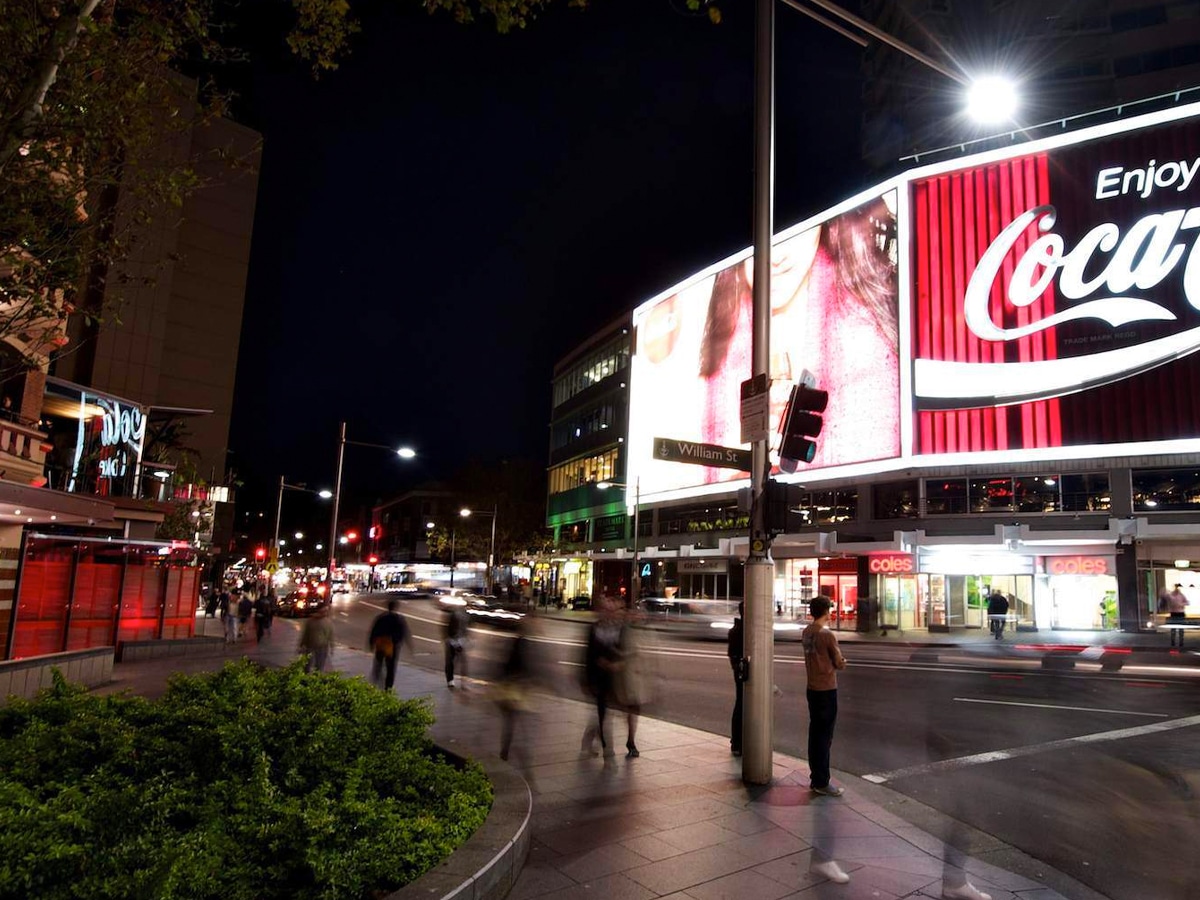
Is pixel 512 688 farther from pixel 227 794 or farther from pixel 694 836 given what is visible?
pixel 227 794

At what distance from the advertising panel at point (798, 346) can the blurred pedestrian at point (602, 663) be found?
2361 centimetres

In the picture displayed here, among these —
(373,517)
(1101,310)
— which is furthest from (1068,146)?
(373,517)

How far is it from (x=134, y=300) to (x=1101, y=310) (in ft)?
174

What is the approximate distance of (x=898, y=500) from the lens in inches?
1491

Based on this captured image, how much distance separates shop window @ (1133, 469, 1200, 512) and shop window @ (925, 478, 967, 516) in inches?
255

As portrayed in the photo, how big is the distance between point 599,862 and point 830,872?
1592 millimetres

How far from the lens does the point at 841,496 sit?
134ft

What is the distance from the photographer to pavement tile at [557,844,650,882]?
533 cm

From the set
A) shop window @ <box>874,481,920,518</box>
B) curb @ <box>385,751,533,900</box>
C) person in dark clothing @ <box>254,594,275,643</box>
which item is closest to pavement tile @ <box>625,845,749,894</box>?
curb @ <box>385,751,533,900</box>

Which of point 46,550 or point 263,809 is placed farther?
point 46,550

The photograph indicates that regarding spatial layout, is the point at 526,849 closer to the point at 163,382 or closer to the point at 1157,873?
the point at 1157,873

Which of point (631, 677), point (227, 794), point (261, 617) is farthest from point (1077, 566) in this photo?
point (227, 794)

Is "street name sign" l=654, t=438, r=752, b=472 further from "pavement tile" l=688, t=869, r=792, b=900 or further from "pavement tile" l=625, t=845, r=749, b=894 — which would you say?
"pavement tile" l=688, t=869, r=792, b=900

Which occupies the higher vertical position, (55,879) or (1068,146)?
(1068,146)
